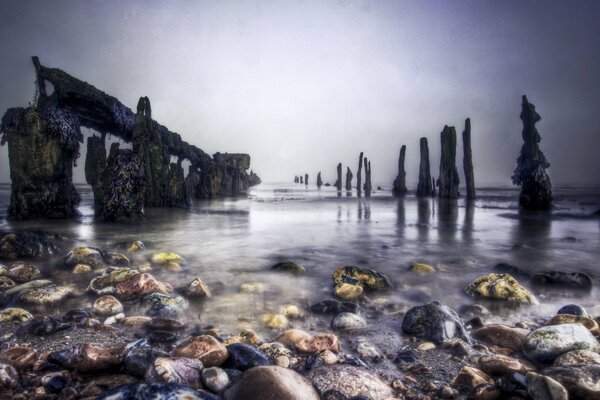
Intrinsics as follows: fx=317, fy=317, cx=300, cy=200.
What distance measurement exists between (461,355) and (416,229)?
22.2 ft

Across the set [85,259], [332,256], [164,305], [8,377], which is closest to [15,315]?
[164,305]

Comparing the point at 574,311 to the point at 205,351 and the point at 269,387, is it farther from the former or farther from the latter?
the point at 205,351

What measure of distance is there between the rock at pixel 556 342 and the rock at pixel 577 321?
37cm

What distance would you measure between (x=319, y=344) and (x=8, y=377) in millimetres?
1604

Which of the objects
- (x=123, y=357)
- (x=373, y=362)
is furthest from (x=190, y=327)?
(x=373, y=362)

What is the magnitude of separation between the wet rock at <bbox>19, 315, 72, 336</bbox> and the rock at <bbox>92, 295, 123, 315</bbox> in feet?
1.15

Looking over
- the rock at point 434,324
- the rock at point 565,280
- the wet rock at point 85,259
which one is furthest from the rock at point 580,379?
the wet rock at point 85,259

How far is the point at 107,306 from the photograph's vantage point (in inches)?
105

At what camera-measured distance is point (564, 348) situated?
6.07 feet

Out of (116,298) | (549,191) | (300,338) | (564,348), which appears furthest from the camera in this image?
(549,191)

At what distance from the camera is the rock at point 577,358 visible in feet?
5.52

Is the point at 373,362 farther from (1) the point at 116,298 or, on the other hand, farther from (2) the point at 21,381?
(1) the point at 116,298

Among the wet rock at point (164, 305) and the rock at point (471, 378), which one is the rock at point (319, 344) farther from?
the wet rock at point (164, 305)

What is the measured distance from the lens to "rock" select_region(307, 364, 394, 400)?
1.57 meters
